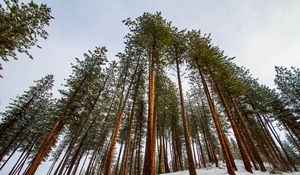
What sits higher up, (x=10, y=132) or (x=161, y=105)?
(x=161, y=105)

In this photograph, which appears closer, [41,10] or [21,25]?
[21,25]

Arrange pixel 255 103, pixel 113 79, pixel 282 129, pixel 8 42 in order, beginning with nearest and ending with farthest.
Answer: pixel 8 42, pixel 113 79, pixel 255 103, pixel 282 129

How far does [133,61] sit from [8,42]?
1064 centimetres

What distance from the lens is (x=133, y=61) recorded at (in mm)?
18219

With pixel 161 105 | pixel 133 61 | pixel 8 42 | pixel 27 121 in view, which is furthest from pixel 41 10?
pixel 27 121

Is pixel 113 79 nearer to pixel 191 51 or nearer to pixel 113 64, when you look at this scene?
pixel 113 64

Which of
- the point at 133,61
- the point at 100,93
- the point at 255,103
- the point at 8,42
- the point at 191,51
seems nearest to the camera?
the point at 8,42

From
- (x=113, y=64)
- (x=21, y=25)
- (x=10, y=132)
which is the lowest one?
(x=10, y=132)

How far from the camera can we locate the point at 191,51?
53.4 ft

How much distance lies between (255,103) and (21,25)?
1106 inches

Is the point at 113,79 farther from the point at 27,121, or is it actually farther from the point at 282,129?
the point at 282,129

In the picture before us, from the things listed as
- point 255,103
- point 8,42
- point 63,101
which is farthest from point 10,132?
point 255,103

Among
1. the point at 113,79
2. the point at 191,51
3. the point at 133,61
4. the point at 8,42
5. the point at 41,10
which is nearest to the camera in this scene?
the point at 8,42

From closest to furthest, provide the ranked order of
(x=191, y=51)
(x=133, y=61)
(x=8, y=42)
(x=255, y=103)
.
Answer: (x=8, y=42)
(x=191, y=51)
(x=133, y=61)
(x=255, y=103)
